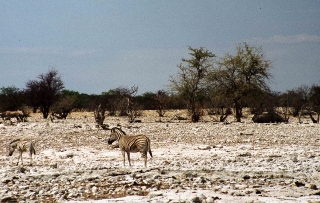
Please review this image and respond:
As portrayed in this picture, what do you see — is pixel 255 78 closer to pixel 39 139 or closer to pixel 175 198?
pixel 39 139

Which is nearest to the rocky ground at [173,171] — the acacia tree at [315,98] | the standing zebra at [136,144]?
the standing zebra at [136,144]

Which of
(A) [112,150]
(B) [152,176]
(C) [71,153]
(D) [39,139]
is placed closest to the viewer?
(B) [152,176]

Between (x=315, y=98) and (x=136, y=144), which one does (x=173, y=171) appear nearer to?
(x=136, y=144)

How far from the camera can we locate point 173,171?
37.5ft

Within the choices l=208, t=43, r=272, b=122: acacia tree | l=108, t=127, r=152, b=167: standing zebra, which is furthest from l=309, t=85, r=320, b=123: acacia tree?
l=108, t=127, r=152, b=167: standing zebra

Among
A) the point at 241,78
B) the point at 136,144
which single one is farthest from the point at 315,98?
the point at 136,144

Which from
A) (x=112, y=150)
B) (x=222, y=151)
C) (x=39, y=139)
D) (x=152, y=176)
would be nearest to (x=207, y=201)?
(x=152, y=176)

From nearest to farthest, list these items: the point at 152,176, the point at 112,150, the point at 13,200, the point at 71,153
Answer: the point at 13,200 → the point at 152,176 → the point at 71,153 → the point at 112,150

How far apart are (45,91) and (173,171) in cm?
3182

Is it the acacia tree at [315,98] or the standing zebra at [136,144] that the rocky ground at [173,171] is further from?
the acacia tree at [315,98]

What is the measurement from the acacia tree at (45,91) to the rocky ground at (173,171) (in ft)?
70.4

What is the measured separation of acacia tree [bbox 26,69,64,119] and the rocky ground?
21.4 metres

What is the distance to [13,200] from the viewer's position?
30.4ft

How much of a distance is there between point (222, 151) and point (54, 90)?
28.2m
